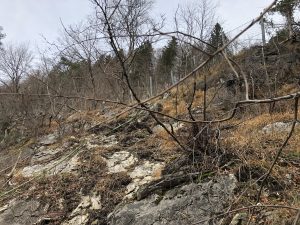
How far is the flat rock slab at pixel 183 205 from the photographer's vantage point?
3.91m

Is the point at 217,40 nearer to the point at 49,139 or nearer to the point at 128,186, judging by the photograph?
the point at 128,186

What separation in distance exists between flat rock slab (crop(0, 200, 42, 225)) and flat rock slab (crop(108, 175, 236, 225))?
164 centimetres

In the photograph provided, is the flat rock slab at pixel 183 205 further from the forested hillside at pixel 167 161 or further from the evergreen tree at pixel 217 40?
the evergreen tree at pixel 217 40

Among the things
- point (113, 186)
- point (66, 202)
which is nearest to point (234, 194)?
point (113, 186)

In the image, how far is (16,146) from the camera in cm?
1187

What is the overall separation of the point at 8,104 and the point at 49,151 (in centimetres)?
748

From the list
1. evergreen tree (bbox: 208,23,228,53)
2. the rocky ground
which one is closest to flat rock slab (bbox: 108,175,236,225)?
the rocky ground

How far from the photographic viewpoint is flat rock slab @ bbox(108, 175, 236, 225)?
3910mm

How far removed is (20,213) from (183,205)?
293 cm

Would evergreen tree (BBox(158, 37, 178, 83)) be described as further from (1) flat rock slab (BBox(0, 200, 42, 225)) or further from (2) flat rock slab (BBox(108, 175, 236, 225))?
(2) flat rock slab (BBox(108, 175, 236, 225))

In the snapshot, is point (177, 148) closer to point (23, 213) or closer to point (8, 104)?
point (23, 213)

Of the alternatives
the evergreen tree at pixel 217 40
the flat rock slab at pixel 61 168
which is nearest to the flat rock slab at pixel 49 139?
the flat rock slab at pixel 61 168

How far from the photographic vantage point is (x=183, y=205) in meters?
4.13

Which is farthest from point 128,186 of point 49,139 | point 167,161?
point 49,139
